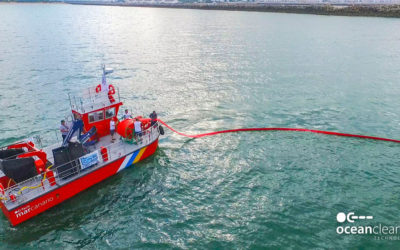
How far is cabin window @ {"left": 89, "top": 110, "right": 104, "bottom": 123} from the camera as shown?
15.6m

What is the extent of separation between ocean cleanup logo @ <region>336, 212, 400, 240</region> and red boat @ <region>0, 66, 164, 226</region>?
11.4 m

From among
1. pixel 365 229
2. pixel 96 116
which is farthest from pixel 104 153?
pixel 365 229

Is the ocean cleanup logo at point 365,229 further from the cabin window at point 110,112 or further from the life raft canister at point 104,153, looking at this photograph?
the cabin window at point 110,112

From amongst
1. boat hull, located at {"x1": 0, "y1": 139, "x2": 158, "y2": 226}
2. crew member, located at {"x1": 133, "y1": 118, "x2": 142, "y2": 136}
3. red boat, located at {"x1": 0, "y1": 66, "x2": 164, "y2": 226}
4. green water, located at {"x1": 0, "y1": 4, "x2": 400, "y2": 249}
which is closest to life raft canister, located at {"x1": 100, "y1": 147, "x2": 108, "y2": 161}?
red boat, located at {"x1": 0, "y1": 66, "x2": 164, "y2": 226}

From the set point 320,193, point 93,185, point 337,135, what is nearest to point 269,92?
point 337,135

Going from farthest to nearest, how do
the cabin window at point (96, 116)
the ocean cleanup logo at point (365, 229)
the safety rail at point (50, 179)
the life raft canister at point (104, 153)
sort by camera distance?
1. the cabin window at point (96, 116)
2. the life raft canister at point (104, 153)
3. the safety rail at point (50, 179)
4. the ocean cleanup logo at point (365, 229)

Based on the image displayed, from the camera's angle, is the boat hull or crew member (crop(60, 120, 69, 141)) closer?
the boat hull

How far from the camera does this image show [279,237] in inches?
459

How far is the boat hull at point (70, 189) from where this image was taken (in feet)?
39.1

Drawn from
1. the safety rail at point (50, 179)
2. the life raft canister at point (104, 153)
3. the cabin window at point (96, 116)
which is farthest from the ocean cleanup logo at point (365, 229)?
the cabin window at point (96, 116)

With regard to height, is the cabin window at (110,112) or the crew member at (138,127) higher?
the cabin window at (110,112)

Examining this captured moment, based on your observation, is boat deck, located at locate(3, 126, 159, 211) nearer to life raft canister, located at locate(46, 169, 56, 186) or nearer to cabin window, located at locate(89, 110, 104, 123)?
life raft canister, located at locate(46, 169, 56, 186)

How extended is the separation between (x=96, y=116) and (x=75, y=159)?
3253 mm

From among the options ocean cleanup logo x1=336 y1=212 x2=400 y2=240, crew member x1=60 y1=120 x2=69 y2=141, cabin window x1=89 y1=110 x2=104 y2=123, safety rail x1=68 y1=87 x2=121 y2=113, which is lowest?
ocean cleanup logo x1=336 y1=212 x2=400 y2=240
